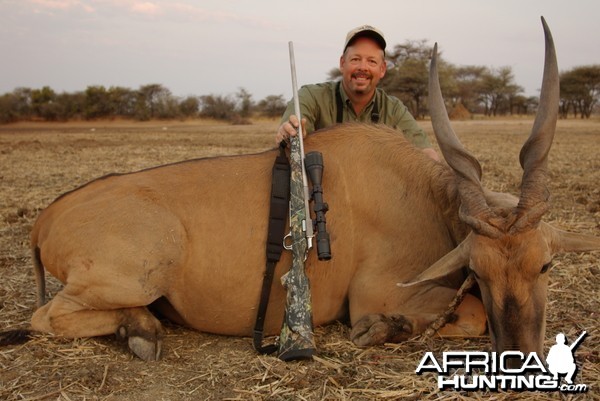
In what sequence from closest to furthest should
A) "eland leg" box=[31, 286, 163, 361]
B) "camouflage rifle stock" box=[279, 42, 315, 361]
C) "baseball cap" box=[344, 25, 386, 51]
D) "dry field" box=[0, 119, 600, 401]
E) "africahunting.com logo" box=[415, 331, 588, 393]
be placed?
"africahunting.com logo" box=[415, 331, 588, 393]
"dry field" box=[0, 119, 600, 401]
"camouflage rifle stock" box=[279, 42, 315, 361]
"eland leg" box=[31, 286, 163, 361]
"baseball cap" box=[344, 25, 386, 51]

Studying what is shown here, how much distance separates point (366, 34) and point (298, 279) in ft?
9.40

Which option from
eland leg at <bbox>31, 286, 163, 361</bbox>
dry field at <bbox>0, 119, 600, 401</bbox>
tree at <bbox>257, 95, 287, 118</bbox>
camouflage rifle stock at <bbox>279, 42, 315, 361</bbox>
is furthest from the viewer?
tree at <bbox>257, 95, 287, 118</bbox>

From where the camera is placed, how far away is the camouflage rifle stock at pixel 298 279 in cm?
359

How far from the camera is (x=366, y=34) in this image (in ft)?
18.4

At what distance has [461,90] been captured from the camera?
2395 inches

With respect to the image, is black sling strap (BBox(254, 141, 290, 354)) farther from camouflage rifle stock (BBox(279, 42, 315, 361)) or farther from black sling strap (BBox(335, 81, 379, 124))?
black sling strap (BBox(335, 81, 379, 124))

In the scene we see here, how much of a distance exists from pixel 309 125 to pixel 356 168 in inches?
67.4

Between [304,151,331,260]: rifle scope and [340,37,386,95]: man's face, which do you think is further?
[340,37,386,95]: man's face

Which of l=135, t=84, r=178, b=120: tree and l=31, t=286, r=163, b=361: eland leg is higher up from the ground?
l=135, t=84, r=178, b=120: tree

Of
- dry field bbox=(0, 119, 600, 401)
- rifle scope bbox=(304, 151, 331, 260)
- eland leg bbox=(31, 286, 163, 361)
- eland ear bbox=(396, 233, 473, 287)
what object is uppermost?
rifle scope bbox=(304, 151, 331, 260)

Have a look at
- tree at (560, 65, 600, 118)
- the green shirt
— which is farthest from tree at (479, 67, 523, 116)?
the green shirt

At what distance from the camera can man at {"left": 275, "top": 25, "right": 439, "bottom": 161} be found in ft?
18.5

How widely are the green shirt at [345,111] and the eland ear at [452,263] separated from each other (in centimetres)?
265

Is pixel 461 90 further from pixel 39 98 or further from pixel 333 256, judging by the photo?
pixel 333 256
